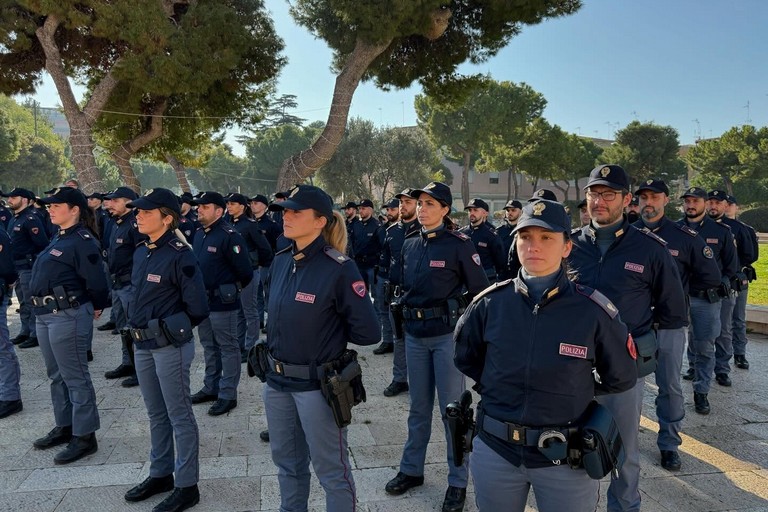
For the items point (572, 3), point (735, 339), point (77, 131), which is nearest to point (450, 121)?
point (572, 3)

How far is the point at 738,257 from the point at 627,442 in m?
4.87

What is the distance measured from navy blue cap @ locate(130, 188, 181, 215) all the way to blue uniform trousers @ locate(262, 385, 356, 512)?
5.37ft

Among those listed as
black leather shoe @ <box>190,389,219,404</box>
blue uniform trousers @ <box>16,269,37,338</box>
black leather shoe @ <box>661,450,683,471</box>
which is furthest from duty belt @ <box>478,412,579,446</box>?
blue uniform trousers @ <box>16,269,37,338</box>

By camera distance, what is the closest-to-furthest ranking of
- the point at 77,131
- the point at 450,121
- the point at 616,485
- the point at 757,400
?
the point at 616,485, the point at 757,400, the point at 77,131, the point at 450,121

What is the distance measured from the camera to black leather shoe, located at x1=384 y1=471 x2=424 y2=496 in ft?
12.1

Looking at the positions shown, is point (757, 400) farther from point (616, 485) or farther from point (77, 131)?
point (77, 131)

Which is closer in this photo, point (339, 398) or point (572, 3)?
point (339, 398)

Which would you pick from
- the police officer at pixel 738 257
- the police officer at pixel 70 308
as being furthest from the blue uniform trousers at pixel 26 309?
the police officer at pixel 738 257

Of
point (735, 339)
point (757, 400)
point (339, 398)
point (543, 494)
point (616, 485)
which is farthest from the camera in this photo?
point (735, 339)

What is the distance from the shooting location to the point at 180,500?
348 cm

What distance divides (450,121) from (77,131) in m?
32.9

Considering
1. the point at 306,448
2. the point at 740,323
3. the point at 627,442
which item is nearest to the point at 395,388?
the point at 306,448

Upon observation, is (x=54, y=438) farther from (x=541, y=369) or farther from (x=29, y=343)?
(x=541, y=369)

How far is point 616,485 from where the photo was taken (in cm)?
326
